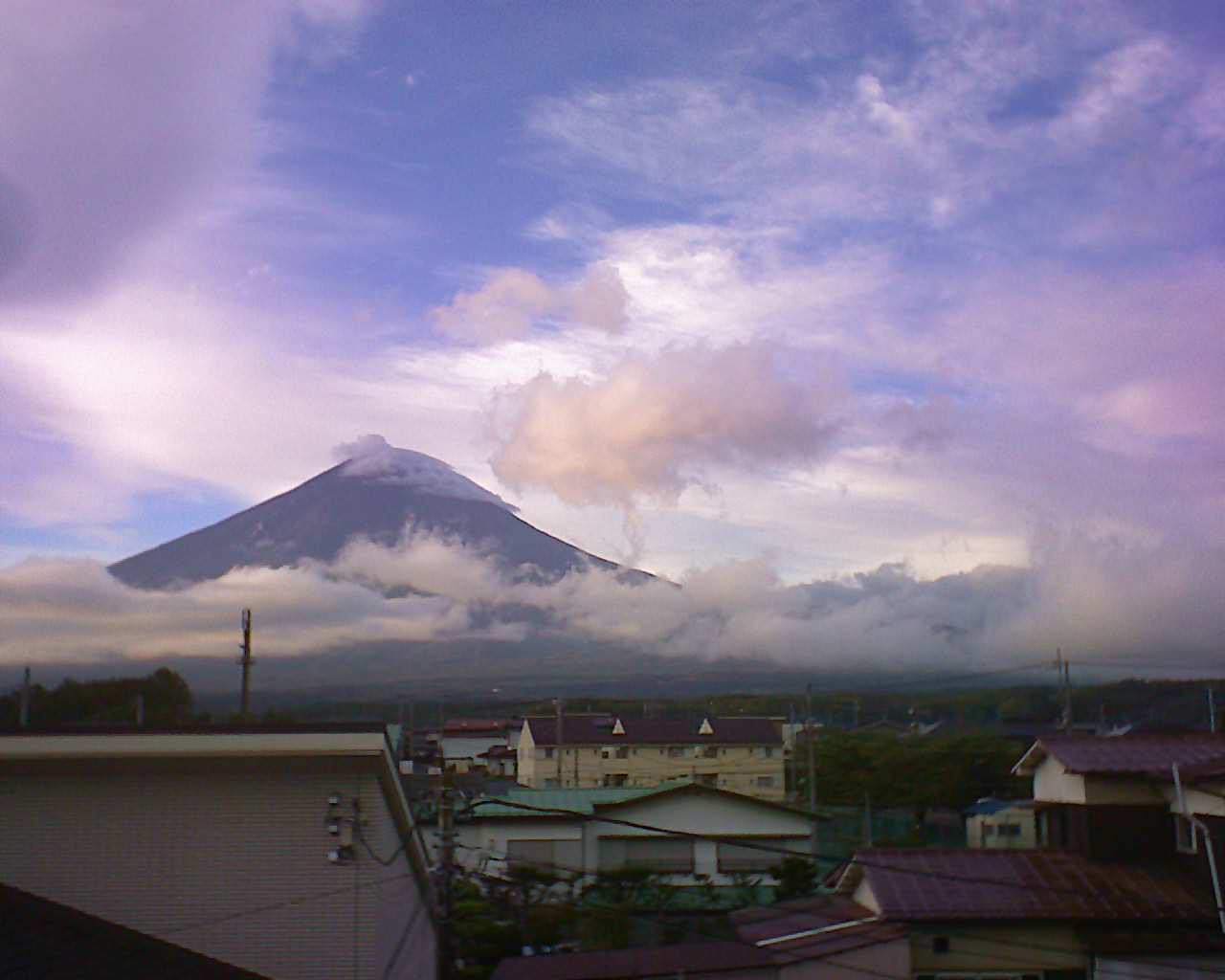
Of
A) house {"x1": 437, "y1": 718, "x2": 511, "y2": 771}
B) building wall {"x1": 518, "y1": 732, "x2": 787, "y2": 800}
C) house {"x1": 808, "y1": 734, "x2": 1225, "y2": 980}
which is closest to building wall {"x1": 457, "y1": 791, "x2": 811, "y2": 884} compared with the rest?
house {"x1": 808, "y1": 734, "x2": 1225, "y2": 980}

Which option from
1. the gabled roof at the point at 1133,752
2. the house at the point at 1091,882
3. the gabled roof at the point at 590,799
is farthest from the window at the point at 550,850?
the gabled roof at the point at 1133,752

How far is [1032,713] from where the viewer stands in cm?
5259

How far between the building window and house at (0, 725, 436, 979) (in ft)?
42.0

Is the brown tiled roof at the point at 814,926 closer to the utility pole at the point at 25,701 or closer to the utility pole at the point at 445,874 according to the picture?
the utility pole at the point at 445,874

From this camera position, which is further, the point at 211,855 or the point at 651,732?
the point at 651,732

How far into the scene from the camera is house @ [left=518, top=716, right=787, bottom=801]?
43531mm

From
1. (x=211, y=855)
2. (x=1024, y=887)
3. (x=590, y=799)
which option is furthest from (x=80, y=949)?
(x=590, y=799)

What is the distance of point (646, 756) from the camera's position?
44.7m

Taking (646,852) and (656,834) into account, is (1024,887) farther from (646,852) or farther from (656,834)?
(646,852)

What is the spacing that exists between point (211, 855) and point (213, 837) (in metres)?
0.14

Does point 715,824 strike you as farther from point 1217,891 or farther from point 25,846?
point 25,846

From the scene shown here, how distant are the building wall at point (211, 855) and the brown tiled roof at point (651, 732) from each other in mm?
34824

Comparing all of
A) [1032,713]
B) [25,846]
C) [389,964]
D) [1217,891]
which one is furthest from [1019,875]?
[1032,713]

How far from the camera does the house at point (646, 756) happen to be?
4353 cm
